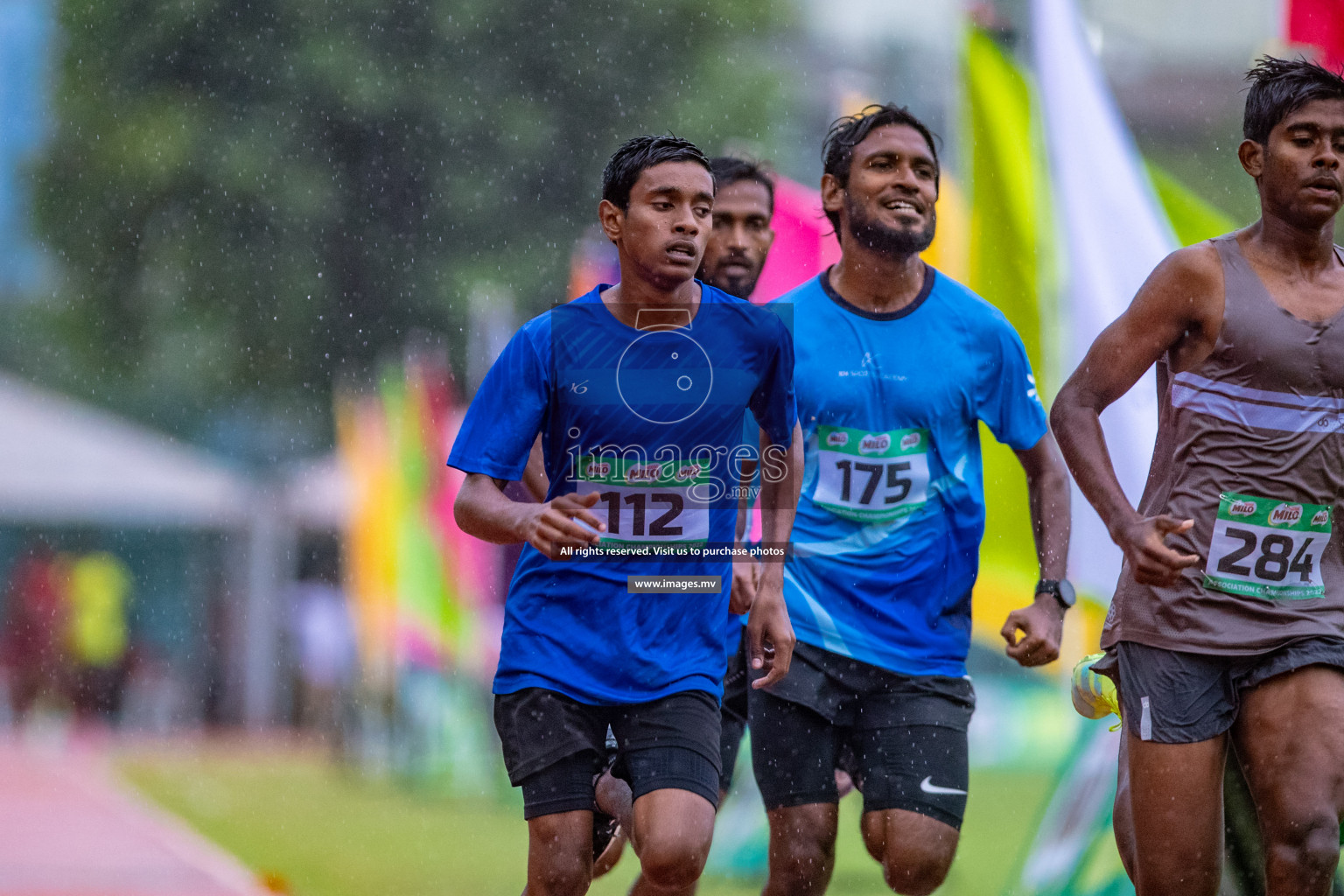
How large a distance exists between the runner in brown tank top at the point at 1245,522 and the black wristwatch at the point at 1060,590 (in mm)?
598

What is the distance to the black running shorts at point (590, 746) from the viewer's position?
14.6 ft

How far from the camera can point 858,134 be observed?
549cm

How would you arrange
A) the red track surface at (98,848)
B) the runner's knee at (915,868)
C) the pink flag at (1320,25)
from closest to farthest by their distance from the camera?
the runner's knee at (915,868) → the pink flag at (1320,25) → the red track surface at (98,848)

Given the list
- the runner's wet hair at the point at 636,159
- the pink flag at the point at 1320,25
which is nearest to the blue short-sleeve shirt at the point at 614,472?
the runner's wet hair at the point at 636,159

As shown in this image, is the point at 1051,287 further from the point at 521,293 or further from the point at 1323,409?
the point at 521,293

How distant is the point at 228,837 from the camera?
11008 mm

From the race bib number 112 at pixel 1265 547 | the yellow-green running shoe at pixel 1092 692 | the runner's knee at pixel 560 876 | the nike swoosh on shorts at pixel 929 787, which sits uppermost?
the race bib number 112 at pixel 1265 547

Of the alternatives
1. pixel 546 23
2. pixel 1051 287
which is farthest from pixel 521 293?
Answer: pixel 1051 287

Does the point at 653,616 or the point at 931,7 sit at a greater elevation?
the point at 931,7

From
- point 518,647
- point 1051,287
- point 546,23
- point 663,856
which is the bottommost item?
point 663,856

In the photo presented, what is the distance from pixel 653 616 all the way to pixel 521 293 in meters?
18.1

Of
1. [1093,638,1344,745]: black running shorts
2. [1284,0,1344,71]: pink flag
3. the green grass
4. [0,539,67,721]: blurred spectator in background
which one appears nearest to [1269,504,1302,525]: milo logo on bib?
[1093,638,1344,745]: black running shorts

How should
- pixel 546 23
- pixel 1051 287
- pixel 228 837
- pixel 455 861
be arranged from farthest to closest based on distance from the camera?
1. pixel 546 23
2. pixel 228 837
3. pixel 455 861
4. pixel 1051 287

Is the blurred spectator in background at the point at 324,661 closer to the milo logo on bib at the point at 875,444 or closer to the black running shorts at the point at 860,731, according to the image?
the black running shorts at the point at 860,731
